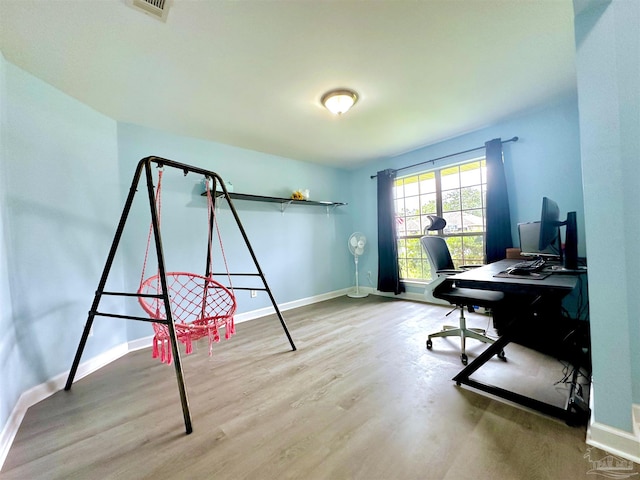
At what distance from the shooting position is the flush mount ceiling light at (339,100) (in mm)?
2154

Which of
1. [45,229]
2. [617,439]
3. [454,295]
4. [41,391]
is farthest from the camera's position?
[454,295]

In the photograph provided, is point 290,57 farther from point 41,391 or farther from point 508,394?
point 41,391

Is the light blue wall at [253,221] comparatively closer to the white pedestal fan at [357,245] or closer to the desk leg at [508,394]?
the white pedestal fan at [357,245]

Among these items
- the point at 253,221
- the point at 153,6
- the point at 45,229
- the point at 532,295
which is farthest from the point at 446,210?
the point at 45,229

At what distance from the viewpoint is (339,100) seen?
2.21m

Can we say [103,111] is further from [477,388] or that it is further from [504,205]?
[504,205]

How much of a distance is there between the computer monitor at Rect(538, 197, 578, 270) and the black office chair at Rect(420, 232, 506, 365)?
1.64 feet

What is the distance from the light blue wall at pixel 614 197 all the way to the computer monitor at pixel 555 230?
2.55 feet

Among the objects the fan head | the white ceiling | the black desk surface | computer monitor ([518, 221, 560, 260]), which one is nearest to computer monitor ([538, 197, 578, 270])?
computer monitor ([518, 221, 560, 260])

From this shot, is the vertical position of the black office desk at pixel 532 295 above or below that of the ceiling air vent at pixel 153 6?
below

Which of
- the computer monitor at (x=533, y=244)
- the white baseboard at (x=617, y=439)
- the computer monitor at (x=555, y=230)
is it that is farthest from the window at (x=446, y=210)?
the white baseboard at (x=617, y=439)

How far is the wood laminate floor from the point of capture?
1096 mm

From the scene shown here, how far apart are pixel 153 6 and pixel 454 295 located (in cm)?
279

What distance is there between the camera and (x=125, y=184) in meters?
2.48
